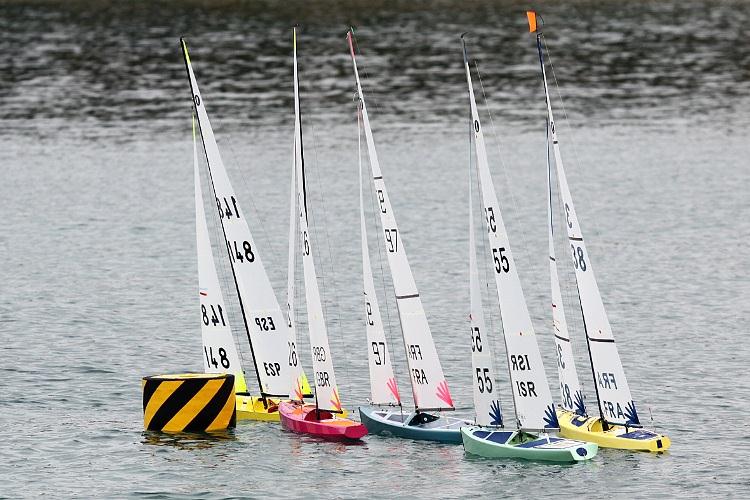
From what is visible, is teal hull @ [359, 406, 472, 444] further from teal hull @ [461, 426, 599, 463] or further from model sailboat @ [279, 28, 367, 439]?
teal hull @ [461, 426, 599, 463]

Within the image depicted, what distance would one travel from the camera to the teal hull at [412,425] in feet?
165

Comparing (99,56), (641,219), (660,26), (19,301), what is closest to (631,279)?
(641,219)

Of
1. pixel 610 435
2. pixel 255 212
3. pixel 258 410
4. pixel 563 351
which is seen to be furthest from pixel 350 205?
pixel 610 435

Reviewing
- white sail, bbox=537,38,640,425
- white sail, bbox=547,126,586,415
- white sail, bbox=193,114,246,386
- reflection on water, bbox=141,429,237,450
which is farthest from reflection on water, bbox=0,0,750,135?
white sail, bbox=537,38,640,425

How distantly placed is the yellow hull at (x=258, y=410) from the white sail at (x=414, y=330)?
4306 mm

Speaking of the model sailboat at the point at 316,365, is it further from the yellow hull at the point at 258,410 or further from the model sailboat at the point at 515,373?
the model sailboat at the point at 515,373

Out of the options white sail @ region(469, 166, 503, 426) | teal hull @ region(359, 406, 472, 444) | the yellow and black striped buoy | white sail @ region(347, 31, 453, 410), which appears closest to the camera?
white sail @ region(469, 166, 503, 426)

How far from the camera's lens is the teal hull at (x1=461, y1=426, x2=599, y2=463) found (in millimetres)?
47438

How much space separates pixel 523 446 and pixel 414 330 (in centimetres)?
524

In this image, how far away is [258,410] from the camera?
177ft

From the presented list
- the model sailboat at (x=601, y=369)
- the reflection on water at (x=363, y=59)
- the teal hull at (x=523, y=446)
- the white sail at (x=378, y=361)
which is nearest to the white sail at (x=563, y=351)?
the model sailboat at (x=601, y=369)

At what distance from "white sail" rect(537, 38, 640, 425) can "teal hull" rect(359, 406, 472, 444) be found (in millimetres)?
4537

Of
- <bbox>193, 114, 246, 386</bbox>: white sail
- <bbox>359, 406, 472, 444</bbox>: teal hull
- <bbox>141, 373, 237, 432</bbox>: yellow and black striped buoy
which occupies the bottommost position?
<bbox>359, 406, 472, 444</bbox>: teal hull

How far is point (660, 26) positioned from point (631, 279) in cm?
9715
